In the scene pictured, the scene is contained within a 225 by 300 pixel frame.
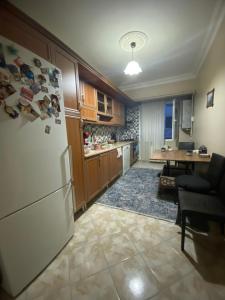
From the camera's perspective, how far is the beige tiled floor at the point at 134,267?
110cm

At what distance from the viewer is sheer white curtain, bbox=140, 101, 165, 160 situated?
4.97 metres

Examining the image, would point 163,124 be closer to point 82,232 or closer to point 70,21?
point 70,21

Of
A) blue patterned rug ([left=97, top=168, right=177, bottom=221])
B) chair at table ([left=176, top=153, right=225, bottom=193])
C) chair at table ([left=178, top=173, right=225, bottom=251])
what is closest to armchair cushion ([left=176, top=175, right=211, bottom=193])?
chair at table ([left=176, top=153, right=225, bottom=193])

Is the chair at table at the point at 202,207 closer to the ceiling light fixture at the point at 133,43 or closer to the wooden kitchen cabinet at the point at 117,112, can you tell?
the ceiling light fixture at the point at 133,43

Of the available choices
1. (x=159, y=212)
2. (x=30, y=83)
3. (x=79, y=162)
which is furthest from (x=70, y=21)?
(x=159, y=212)

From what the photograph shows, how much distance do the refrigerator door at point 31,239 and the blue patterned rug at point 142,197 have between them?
1107 millimetres

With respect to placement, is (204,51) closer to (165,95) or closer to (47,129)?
(165,95)

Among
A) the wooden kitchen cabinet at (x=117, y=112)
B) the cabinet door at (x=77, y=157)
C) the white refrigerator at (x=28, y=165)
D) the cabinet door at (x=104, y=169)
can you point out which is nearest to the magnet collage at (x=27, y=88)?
the white refrigerator at (x=28, y=165)

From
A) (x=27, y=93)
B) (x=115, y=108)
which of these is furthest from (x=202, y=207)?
(x=115, y=108)

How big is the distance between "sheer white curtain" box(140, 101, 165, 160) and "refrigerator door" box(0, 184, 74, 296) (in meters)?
4.23

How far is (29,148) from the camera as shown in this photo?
112cm

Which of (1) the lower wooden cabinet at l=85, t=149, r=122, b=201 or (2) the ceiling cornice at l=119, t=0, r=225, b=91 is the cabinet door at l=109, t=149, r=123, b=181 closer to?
(1) the lower wooden cabinet at l=85, t=149, r=122, b=201

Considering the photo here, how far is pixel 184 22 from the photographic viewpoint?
1941mm

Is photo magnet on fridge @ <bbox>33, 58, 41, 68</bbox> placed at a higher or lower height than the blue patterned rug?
higher
